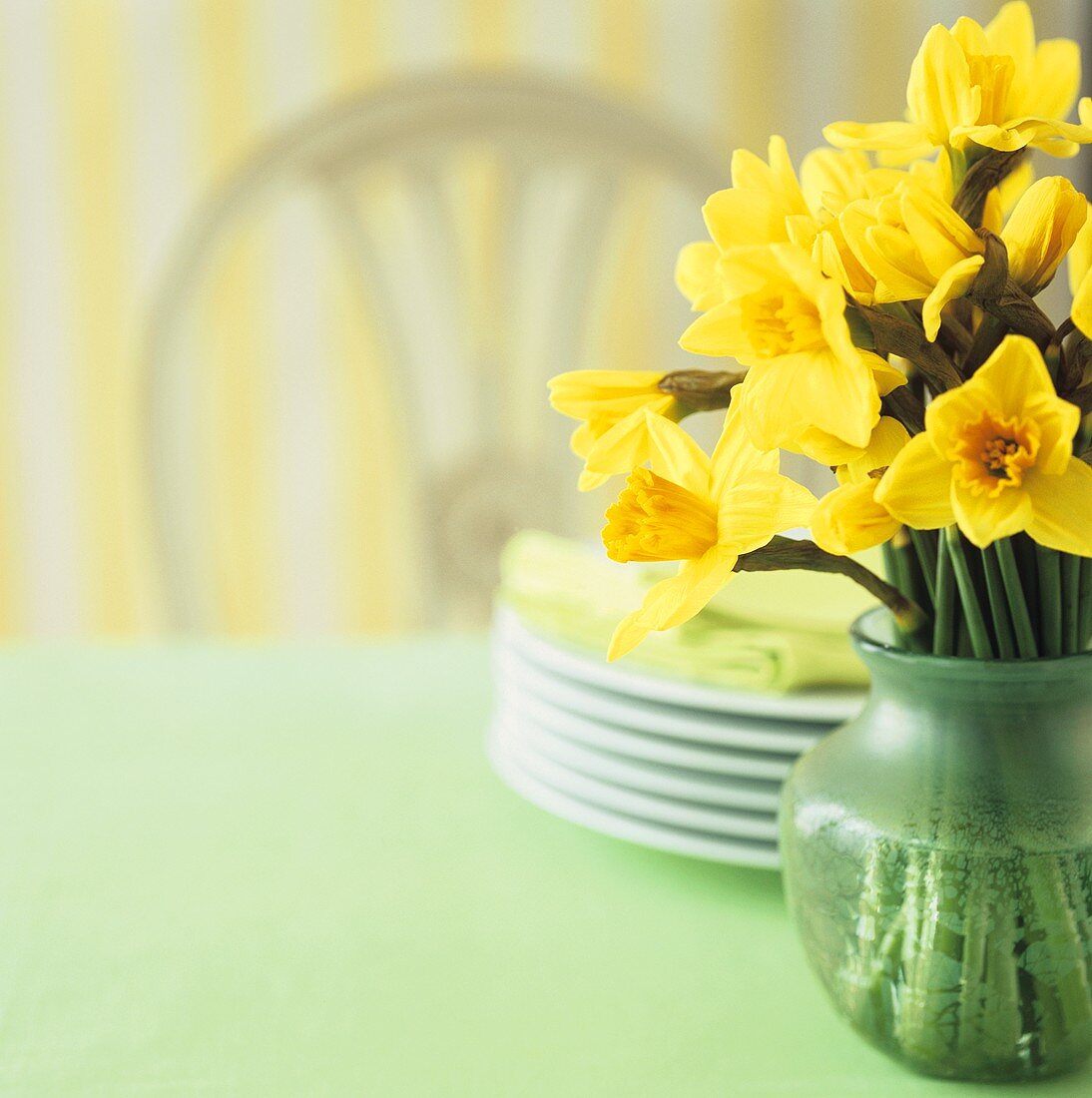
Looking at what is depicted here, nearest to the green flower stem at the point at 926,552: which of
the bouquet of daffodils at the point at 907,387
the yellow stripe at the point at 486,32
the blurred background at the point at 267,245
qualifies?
the bouquet of daffodils at the point at 907,387

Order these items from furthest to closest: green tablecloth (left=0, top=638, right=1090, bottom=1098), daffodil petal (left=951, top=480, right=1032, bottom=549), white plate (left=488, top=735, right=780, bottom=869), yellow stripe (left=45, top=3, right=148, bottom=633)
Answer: yellow stripe (left=45, top=3, right=148, bottom=633)
white plate (left=488, top=735, right=780, bottom=869)
green tablecloth (left=0, top=638, right=1090, bottom=1098)
daffodil petal (left=951, top=480, right=1032, bottom=549)

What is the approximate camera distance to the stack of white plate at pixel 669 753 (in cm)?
59

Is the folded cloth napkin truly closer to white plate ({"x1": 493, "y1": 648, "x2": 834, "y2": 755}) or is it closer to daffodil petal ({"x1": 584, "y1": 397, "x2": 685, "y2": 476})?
white plate ({"x1": 493, "y1": 648, "x2": 834, "y2": 755})

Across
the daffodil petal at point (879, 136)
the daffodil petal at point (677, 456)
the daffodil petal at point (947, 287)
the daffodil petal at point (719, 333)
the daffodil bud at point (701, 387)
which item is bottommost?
the daffodil petal at point (677, 456)

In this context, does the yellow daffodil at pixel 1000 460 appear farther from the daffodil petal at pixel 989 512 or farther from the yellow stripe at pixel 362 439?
the yellow stripe at pixel 362 439

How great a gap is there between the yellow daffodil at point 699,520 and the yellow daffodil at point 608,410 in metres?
0.02

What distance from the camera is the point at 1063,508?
36 cm

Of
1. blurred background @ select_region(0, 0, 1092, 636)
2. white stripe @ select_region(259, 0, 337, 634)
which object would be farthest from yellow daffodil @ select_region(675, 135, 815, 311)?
white stripe @ select_region(259, 0, 337, 634)

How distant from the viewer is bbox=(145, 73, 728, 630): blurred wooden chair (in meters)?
1.25

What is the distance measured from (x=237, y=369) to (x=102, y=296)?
10.2 inches

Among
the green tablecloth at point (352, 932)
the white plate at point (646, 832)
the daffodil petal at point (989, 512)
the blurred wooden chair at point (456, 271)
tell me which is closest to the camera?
the daffodil petal at point (989, 512)

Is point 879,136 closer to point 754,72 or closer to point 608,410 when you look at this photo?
point 608,410

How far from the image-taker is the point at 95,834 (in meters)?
0.65

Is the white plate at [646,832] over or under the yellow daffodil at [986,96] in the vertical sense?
under
